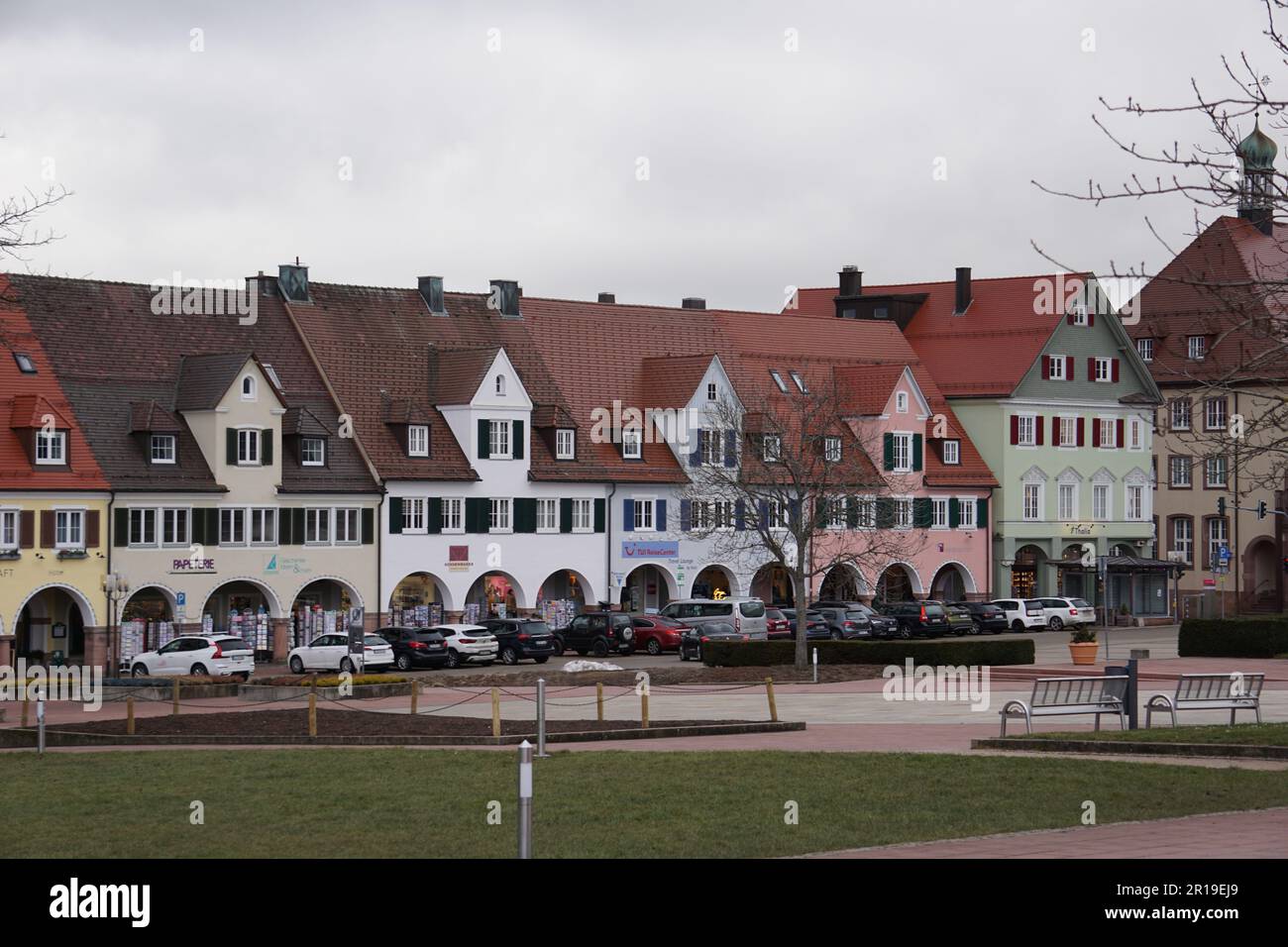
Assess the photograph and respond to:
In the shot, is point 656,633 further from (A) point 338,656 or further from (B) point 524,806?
(B) point 524,806

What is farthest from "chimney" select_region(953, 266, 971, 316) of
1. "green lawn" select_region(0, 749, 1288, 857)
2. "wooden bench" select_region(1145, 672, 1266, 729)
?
"green lawn" select_region(0, 749, 1288, 857)

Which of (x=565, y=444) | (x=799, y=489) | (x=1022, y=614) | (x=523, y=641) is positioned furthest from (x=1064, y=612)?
(x=799, y=489)

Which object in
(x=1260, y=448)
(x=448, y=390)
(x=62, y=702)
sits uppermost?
(x=448, y=390)

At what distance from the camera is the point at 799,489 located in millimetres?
53906

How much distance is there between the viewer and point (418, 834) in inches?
744

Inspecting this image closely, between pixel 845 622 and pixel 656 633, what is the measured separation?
734 centimetres

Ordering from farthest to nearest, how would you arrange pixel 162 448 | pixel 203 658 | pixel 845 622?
pixel 845 622, pixel 162 448, pixel 203 658

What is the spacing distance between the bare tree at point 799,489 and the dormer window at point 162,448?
15.7 metres

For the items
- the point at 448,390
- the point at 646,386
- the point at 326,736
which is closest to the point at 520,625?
the point at 448,390

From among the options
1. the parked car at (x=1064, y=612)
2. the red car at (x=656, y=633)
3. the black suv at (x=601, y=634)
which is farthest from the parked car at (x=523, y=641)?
the parked car at (x=1064, y=612)

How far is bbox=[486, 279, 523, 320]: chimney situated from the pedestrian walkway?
58449 millimetres

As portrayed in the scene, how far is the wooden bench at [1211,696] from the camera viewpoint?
30819 millimetres

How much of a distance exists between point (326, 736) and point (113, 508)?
30.0 metres
